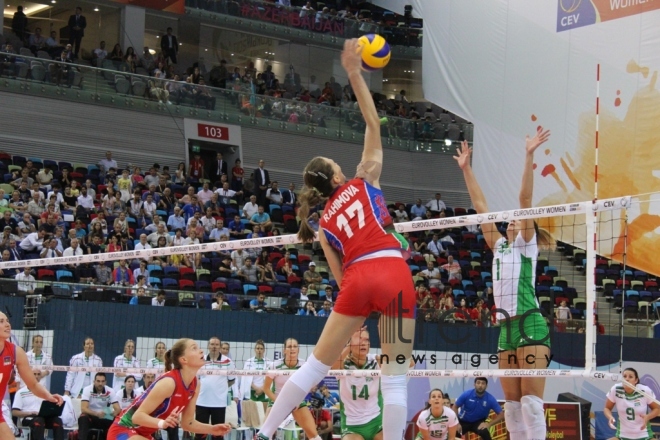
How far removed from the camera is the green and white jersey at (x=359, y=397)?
8.75 m

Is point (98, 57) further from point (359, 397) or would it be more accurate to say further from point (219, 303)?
point (359, 397)

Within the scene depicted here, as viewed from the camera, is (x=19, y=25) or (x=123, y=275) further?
(x=19, y=25)

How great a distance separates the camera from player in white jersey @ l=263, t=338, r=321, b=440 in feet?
30.8

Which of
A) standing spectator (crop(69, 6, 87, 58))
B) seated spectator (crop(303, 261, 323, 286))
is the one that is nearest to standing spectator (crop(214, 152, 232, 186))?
standing spectator (crop(69, 6, 87, 58))

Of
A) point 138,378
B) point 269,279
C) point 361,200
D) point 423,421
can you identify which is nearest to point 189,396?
point 361,200

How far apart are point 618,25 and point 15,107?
51.2ft

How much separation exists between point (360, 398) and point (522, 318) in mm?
2466

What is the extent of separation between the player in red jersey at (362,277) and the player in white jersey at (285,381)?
12.5 ft

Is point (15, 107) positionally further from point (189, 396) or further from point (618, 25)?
point (189, 396)

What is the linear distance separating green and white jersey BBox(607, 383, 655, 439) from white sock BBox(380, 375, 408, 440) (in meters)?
9.62

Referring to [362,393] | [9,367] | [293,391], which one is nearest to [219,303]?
[362,393]

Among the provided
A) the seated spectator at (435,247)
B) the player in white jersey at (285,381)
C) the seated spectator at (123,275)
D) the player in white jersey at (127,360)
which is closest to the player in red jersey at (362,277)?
the player in white jersey at (285,381)

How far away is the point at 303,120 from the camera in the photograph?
29641 millimetres

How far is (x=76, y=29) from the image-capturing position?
1149 inches
